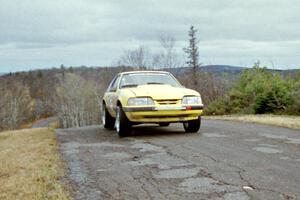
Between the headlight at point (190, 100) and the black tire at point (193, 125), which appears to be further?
the black tire at point (193, 125)

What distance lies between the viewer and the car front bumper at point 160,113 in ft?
31.8

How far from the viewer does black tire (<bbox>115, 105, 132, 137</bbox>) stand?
10.0 meters

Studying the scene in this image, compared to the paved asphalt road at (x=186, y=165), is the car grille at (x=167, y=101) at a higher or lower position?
higher

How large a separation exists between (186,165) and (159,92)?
134 inches

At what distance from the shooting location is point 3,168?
7266mm

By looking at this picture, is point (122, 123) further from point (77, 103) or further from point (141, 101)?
point (77, 103)

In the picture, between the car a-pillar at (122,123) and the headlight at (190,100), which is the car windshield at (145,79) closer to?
the car a-pillar at (122,123)

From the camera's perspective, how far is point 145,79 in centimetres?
1109

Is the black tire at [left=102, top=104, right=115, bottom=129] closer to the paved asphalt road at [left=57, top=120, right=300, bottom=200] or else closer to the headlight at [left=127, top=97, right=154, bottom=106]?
the paved asphalt road at [left=57, top=120, right=300, bottom=200]

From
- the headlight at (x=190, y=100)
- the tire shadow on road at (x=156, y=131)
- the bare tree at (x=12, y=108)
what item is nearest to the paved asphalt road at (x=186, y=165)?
the tire shadow on road at (x=156, y=131)

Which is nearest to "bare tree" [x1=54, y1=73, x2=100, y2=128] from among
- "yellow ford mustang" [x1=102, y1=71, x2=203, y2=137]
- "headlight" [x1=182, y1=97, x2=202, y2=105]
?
"yellow ford mustang" [x1=102, y1=71, x2=203, y2=137]

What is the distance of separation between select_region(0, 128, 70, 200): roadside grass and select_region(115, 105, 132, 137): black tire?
57.9 inches

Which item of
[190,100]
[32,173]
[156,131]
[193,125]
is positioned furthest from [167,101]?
[32,173]

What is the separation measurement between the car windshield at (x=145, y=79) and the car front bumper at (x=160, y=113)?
4.12 ft
